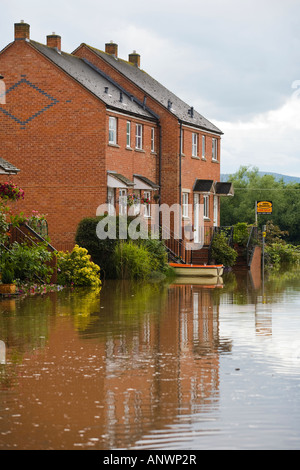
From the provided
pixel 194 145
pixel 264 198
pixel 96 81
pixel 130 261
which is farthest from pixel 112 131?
pixel 264 198

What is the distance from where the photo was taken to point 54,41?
40.0 m

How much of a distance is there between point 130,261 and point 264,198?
56.0m

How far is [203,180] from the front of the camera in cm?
4606

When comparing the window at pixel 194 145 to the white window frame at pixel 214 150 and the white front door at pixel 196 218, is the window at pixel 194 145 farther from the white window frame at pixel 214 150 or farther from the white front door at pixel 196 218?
the white window frame at pixel 214 150

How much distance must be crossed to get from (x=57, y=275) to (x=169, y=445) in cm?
1984

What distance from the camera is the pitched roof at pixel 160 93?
4378cm

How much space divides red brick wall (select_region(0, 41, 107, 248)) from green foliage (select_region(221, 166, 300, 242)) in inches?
1808

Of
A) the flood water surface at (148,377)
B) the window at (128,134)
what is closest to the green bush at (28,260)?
the flood water surface at (148,377)

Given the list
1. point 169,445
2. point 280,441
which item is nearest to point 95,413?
point 169,445

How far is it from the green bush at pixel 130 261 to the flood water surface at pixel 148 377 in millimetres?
10795

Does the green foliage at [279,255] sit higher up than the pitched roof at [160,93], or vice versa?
the pitched roof at [160,93]

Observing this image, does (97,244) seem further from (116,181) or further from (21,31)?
(21,31)

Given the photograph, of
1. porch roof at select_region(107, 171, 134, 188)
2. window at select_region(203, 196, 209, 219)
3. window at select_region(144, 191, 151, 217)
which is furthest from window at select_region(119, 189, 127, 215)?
window at select_region(203, 196, 209, 219)

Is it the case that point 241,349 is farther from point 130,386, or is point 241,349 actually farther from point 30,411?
point 30,411
